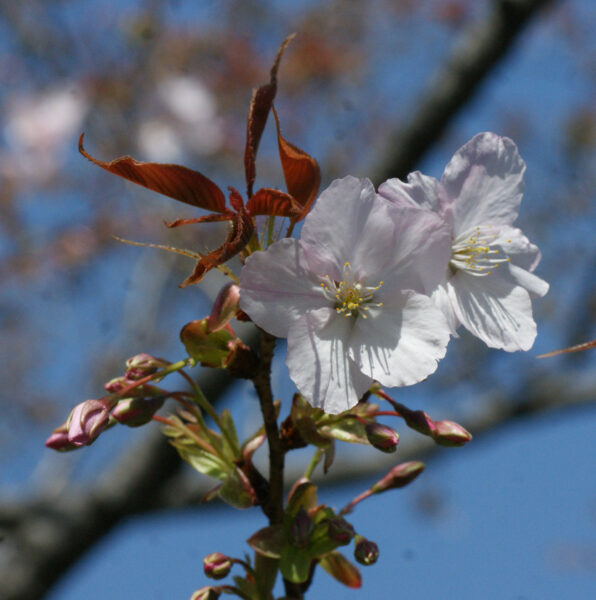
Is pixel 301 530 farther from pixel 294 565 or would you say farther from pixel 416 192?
pixel 416 192

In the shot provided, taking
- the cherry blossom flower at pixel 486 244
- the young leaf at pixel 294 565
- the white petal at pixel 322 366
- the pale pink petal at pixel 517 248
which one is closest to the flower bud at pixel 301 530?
the young leaf at pixel 294 565

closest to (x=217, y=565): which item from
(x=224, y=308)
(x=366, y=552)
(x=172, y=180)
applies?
(x=366, y=552)

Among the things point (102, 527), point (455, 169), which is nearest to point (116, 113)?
point (102, 527)

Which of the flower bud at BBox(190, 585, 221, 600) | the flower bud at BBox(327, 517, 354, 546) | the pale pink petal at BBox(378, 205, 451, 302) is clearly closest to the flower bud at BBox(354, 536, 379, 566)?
the flower bud at BBox(327, 517, 354, 546)

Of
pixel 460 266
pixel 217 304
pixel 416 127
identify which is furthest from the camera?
pixel 416 127

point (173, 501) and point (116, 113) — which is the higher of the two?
point (116, 113)

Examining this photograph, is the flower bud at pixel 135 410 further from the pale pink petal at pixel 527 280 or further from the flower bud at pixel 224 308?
the pale pink petal at pixel 527 280

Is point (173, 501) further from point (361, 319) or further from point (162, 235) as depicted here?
point (361, 319)
